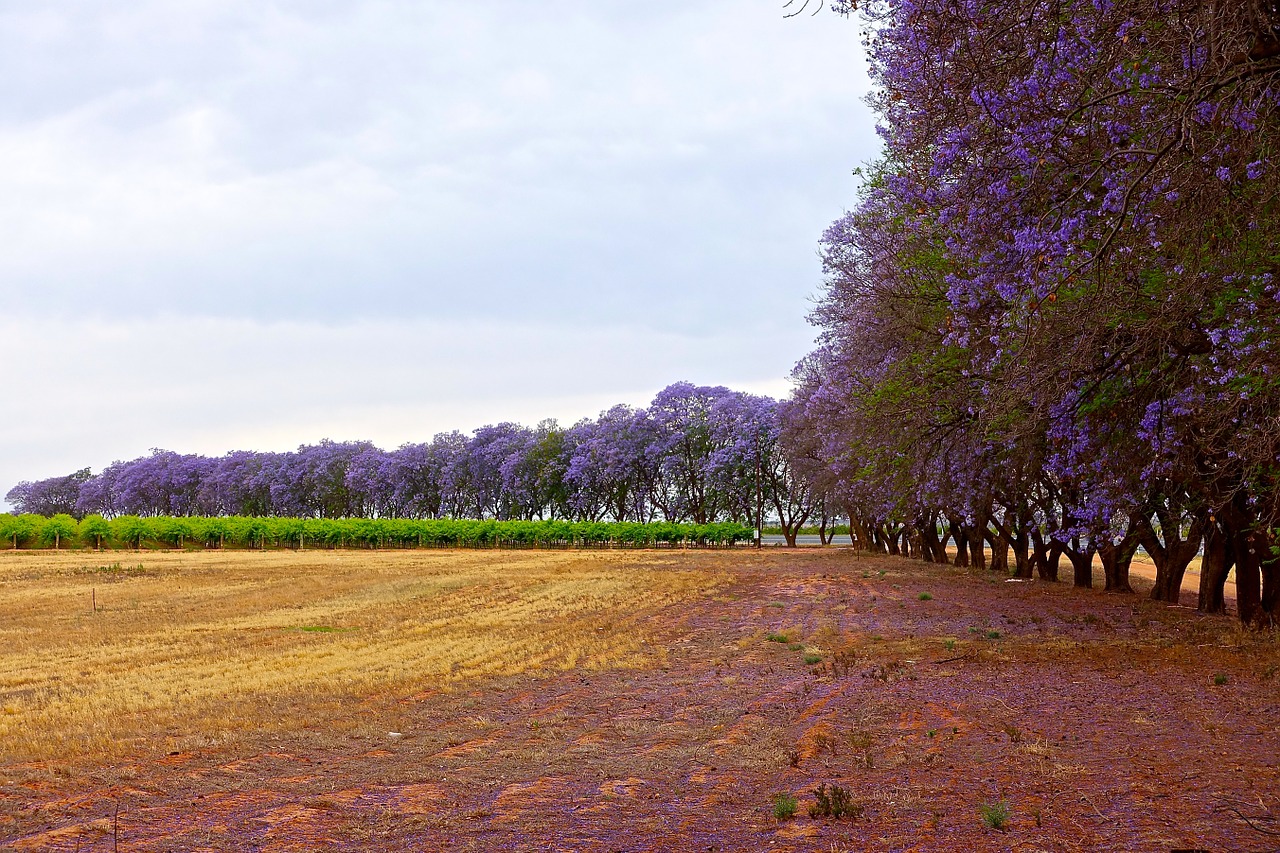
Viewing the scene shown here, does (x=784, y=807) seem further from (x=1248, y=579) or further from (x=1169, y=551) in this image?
(x=1169, y=551)

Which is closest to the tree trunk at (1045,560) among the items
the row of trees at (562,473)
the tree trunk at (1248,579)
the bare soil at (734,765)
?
the tree trunk at (1248,579)

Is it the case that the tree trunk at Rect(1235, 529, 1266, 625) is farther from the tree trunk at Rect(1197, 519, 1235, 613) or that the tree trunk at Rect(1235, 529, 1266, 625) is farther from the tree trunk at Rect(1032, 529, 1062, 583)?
the tree trunk at Rect(1032, 529, 1062, 583)

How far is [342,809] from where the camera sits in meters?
6.23

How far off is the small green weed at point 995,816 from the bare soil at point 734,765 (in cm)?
3

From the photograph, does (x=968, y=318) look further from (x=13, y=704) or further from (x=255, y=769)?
(x=13, y=704)

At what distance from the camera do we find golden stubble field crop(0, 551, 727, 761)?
940 centimetres

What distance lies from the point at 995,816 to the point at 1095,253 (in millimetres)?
4608

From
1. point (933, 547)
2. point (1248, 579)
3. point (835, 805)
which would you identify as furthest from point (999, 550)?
point (835, 805)

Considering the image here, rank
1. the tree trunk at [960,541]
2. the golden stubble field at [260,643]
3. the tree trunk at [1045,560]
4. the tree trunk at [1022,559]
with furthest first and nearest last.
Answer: the tree trunk at [960,541] → the tree trunk at [1022,559] → the tree trunk at [1045,560] → the golden stubble field at [260,643]

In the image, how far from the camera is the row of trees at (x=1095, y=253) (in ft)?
25.2

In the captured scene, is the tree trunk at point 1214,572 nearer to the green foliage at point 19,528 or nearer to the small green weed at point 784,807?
the small green weed at point 784,807

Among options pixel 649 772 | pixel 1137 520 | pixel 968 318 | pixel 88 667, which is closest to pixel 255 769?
pixel 649 772

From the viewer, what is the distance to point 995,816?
5.52 m

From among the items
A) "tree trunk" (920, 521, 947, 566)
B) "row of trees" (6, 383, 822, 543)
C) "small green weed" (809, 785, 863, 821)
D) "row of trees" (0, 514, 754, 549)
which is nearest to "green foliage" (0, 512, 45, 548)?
"row of trees" (0, 514, 754, 549)
